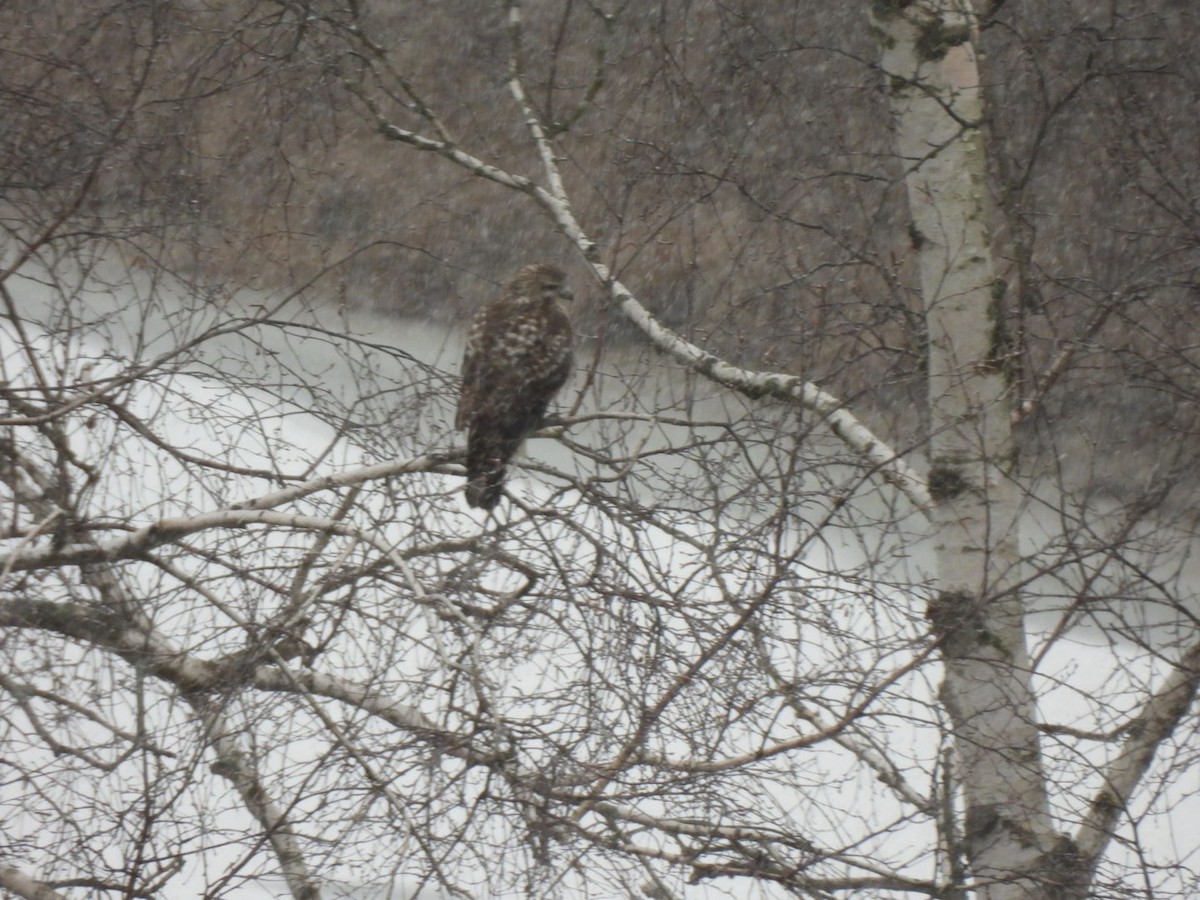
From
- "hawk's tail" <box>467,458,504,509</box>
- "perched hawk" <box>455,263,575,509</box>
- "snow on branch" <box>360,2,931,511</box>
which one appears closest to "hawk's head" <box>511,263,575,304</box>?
"perched hawk" <box>455,263,575,509</box>

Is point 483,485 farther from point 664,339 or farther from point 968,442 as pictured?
point 968,442

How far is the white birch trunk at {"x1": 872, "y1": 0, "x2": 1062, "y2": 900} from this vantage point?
3.76 m

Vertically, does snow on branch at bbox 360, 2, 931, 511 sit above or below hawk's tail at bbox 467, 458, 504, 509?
above

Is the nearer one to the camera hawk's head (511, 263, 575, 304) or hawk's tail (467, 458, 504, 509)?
hawk's tail (467, 458, 504, 509)

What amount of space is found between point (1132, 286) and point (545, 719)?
1915mm

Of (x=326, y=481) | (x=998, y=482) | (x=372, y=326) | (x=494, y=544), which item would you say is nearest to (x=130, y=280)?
(x=326, y=481)

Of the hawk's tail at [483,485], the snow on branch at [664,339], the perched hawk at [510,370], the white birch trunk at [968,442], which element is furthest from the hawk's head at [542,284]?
the white birch trunk at [968,442]

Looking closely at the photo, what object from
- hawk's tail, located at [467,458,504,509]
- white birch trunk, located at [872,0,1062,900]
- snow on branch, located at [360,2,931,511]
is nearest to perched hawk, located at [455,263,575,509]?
hawk's tail, located at [467,458,504,509]

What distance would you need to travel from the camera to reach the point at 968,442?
12.2 feet

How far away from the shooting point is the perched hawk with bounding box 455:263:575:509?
3.98m

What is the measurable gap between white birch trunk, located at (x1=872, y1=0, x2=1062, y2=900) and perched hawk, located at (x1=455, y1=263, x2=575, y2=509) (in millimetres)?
1164

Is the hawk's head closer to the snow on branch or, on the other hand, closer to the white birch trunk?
the snow on branch

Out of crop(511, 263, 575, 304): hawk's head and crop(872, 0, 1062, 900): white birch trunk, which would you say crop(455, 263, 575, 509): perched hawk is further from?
crop(872, 0, 1062, 900): white birch trunk

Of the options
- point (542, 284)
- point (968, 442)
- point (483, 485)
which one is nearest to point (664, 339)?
point (542, 284)
